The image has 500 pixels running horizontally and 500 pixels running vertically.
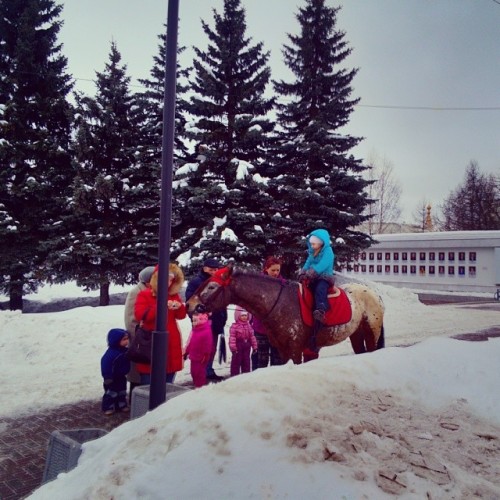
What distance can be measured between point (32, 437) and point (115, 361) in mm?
1268

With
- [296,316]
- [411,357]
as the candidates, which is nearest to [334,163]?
[296,316]

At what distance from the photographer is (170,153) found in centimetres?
404

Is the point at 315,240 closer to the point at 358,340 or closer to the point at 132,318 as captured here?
the point at 358,340

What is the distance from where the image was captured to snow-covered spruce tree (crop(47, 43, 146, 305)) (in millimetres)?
14789

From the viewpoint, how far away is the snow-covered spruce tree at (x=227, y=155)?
14.7 m

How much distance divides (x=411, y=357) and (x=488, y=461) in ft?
5.87

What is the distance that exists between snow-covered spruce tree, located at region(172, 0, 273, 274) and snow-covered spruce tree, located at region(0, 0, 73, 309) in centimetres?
488

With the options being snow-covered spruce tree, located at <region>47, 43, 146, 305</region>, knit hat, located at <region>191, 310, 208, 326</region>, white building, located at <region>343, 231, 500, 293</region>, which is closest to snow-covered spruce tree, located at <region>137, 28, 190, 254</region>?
snow-covered spruce tree, located at <region>47, 43, 146, 305</region>

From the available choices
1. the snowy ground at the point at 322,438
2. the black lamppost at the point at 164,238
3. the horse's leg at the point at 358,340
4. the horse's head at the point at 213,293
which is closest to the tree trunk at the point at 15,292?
the horse's head at the point at 213,293

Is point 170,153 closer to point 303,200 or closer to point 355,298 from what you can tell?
point 355,298

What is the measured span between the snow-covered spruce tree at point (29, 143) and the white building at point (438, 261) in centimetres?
1845

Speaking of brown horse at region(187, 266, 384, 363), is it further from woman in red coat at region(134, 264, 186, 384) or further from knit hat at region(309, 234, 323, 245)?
knit hat at region(309, 234, 323, 245)

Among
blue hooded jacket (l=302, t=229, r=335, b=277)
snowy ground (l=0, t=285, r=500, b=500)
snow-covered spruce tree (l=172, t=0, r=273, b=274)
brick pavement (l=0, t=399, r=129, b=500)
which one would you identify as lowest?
brick pavement (l=0, t=399, r=129, b=500)

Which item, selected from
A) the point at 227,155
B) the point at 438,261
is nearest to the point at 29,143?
the point at 227,155
